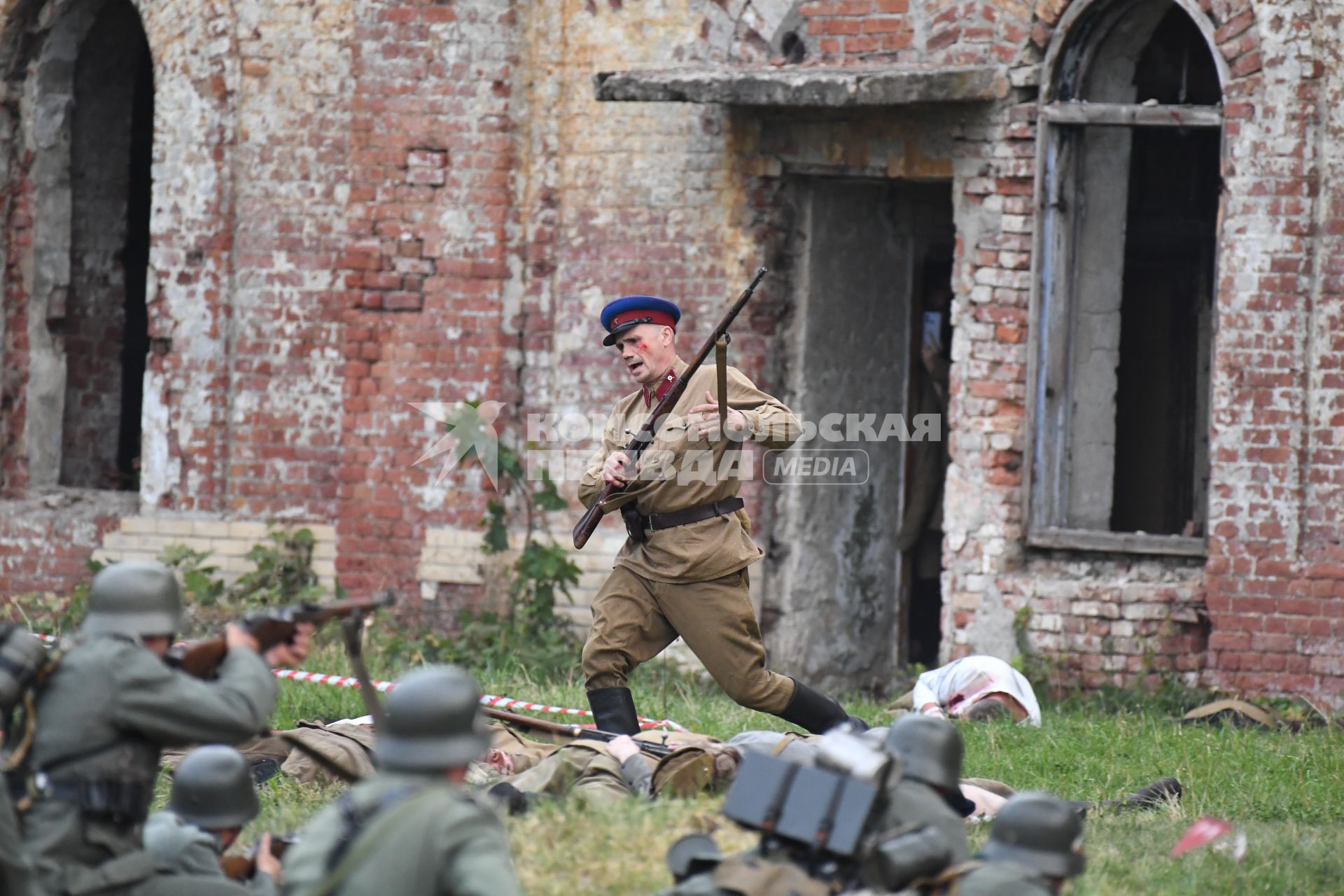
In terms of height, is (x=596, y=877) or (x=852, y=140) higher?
(x=852, y=140)

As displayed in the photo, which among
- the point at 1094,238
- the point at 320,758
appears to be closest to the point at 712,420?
the point at 320,758

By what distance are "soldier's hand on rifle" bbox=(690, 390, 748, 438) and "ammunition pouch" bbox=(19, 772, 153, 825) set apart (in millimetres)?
2840

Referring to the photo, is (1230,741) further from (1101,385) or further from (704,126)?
(704,126)

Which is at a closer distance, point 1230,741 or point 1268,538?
point 1230,741

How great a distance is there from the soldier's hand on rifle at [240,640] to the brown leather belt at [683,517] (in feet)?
8.02

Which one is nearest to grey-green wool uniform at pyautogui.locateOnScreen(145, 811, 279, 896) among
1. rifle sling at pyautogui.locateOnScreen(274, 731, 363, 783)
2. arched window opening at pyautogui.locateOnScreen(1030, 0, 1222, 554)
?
rifle sling at pyautogui.locateOnScreen(274, 731, 363, 783)

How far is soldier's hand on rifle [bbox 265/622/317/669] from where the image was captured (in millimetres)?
4406

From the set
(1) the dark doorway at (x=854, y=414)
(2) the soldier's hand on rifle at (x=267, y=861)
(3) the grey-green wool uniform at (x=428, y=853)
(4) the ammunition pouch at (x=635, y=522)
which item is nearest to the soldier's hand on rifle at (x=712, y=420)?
(4) the ammunition pouch at (x=635, y=522)

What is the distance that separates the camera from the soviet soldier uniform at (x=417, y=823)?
10.7 feet

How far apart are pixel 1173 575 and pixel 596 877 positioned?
15.3 ft

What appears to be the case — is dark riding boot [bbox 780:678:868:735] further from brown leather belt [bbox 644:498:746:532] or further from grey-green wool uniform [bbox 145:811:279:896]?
grey-green wool uniform [bbox 145:811:279:896]

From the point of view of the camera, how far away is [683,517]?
259 inches

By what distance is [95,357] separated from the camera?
11242 mm

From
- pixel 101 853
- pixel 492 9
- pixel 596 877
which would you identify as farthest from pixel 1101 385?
pixel 101 853
